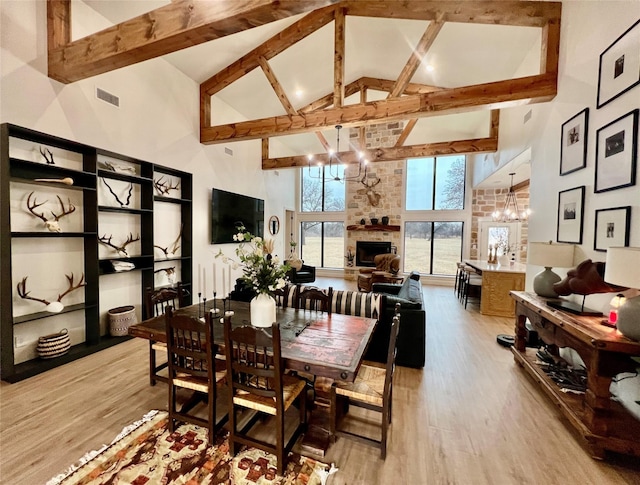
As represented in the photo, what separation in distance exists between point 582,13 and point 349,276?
723 cm

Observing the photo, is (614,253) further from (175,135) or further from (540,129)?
(175,135)

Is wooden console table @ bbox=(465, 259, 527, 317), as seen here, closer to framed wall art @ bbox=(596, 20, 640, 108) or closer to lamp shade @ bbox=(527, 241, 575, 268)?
lamp shade @ bbox=(527, 241, 575, 268)

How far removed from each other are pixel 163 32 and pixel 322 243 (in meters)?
7.51

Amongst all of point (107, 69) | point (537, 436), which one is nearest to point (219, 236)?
point (107, 69)

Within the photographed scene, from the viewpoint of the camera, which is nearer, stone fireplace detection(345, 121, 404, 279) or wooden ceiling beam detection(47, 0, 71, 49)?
wooden ceiling beam detection(47, 0, 71, 49)

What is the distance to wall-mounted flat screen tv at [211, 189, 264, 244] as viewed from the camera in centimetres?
548

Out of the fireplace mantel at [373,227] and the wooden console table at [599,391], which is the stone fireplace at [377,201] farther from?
the wooden console table at [599,391]

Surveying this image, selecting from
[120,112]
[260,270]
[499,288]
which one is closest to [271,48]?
[120,112]

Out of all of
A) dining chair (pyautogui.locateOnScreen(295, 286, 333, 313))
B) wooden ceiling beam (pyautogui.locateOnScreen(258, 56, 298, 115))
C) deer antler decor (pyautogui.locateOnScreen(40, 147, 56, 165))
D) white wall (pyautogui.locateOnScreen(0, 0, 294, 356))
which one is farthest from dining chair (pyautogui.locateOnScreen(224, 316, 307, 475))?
wooden ceiling beam (pyautogui.locateOnScreen(258, 56, 298, 115))

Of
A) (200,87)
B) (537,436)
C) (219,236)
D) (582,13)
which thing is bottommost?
(537,436)

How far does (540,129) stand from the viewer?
11.7ft

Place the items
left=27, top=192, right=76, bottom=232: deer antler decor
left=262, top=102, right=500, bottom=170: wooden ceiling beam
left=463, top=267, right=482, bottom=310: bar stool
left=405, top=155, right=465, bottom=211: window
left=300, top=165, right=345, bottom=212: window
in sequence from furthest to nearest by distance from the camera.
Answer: left=300, top=165, right=345, bottom=212: window
left=405, top=155, right=465, bottom=211: window
left=463, top=267, right=482, bottom=310: bar stool
left=262, top=102, right=500, bottom=170: wooden ceiling beam
left=27, top=192, right=76, bottom=232: deer antler decor

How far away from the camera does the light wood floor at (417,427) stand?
1745mm

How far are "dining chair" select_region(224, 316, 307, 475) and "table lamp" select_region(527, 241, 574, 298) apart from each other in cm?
Answer: 265
